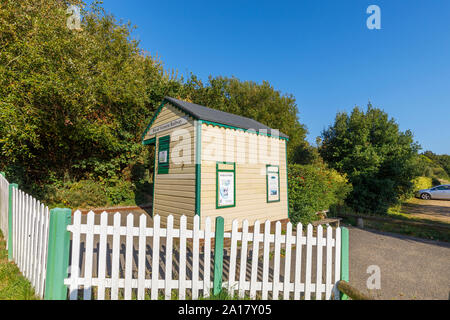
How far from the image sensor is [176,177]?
7738 mm

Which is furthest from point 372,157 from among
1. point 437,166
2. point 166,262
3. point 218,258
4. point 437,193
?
point 437,166

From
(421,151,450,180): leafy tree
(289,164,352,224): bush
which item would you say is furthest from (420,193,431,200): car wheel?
(289,164,352,224): bush

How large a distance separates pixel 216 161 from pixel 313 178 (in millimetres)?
5541

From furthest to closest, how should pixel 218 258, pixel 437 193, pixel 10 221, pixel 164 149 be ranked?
1. pixel 437 193
2. pixel 164 149
3. pixel 10 221
4. pixel 218 258

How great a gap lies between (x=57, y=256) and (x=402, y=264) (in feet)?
25.0

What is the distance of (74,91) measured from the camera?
9023mm

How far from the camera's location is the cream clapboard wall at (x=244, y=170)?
6887 millimetres

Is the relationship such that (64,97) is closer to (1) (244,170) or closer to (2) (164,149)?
(2) (164,149)

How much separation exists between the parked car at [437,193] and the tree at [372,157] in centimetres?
637

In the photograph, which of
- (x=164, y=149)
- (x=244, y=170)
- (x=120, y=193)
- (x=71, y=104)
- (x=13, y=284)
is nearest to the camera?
(x=13, y=284)

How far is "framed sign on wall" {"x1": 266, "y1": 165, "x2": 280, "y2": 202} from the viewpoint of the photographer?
28.7 feet

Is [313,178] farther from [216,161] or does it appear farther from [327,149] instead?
[327,149]

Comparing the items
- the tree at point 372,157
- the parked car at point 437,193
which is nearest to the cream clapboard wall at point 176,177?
the tree at point 372,157
